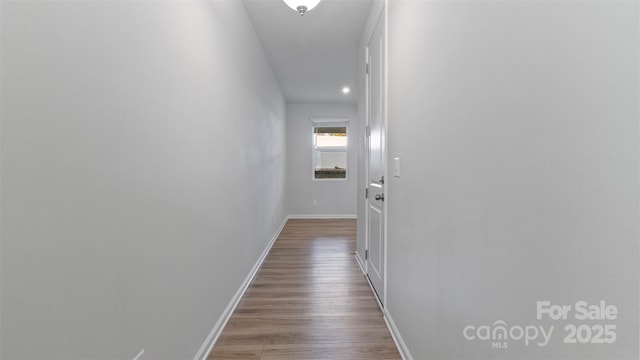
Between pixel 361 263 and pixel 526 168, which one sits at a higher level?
pixel 526 168

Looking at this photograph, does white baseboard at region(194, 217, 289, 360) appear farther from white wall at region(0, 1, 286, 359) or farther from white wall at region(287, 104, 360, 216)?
white wall at region(287, 104, 360, 216)

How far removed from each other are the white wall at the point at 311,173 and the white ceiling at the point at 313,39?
128 centimetres

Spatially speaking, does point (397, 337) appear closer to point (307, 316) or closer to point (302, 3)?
point (307, 316)

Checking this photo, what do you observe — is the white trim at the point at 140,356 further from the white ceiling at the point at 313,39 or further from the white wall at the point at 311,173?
the white wall at the point at 311,173

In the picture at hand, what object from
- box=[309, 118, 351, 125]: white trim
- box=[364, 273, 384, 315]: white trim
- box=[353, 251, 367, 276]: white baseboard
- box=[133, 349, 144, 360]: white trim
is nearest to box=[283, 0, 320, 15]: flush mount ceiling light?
box=[133, 349, 144, 360]: white trim

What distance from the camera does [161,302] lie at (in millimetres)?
1233

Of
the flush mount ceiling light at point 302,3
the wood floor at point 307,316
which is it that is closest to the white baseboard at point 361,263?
the wood floor at point 307,316

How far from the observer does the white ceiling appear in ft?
8.80

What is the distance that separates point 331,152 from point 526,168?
590 centimetres

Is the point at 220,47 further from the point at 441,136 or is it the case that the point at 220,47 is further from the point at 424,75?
the point at 441,136

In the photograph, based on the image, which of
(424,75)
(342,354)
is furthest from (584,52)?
(342,354)

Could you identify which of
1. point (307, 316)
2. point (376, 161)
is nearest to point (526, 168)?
point (376, 161)

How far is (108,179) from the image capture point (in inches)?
35.6

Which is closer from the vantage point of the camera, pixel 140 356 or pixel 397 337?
pixel 140 356
